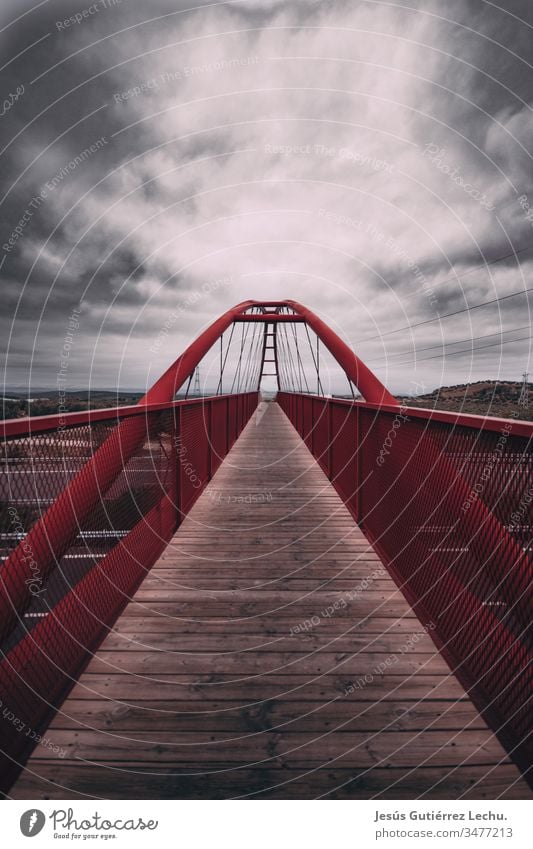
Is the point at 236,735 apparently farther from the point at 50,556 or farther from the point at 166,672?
the point at 50,556

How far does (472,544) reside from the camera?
220 cm

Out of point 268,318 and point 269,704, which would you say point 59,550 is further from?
point 268,318

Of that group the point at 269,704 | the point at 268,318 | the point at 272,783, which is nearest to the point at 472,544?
the point at 269,704

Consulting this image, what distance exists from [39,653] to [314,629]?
162 centimetres

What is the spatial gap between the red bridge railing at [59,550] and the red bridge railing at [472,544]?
206 centimetres

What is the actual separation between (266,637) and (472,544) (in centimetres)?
139

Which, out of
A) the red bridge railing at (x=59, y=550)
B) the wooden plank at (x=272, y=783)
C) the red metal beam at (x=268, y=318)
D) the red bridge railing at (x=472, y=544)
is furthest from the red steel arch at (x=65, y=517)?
the red metal beam at (x=268, y=318)

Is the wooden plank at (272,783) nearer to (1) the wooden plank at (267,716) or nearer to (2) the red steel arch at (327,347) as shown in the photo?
(1) the wooden plank at (267,716)

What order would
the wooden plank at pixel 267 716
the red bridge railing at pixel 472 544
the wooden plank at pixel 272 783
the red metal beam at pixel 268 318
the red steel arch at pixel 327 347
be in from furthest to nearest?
the red metal beam at pixel 268 318 → the red steel arch at pixel 327 347 → the wooden plank at pixel 267 716 → the red bridge railing at pixel 472 544 → the wooden plank at pixel 272 783

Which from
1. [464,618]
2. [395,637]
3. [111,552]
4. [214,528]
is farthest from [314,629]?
[214,528]

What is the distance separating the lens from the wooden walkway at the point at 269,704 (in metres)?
1.70

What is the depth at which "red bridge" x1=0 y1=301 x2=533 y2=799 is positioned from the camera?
1.73m

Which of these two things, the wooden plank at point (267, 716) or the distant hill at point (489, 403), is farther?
the distant hill at point (489, 403)

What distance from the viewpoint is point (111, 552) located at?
2.84m
